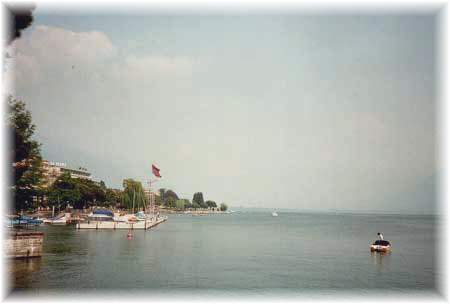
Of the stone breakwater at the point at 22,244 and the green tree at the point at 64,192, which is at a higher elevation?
the green tree at the point at 64,192

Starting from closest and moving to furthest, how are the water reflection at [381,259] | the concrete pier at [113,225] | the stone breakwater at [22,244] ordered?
the stone breakwater at [22,244]
the water reflection at [381,259]
the concrete pier at [113,225]

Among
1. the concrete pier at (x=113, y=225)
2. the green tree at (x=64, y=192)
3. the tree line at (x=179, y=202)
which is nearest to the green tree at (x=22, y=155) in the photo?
the concrete pier at (x=113, y=225)

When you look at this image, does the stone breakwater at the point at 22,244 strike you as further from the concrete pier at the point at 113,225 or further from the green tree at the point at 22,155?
the concrete pier at the point at 113,225

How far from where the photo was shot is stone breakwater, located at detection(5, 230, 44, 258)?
67.1 feet

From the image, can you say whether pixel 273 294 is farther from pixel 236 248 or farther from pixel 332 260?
pixel 236 248

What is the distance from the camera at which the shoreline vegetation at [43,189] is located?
21.4 m

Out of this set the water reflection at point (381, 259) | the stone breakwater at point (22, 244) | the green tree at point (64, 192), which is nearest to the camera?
the stone breakwater at point (22, 244)

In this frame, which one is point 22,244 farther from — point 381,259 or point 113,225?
point 113,225

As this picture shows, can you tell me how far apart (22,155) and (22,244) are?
438cm

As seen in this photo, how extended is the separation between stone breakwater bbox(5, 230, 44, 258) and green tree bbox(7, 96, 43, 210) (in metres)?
2.37

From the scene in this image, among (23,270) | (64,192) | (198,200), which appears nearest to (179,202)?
(198,200)

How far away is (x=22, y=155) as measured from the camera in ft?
67.5

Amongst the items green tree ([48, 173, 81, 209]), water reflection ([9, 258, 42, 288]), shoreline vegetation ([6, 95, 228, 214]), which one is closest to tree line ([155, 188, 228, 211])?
shoreline vegetation ([6, 95, 228, 214])

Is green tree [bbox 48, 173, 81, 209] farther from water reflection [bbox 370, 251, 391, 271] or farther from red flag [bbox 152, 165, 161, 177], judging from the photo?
water reflection [bbox 370, 251, 391, 271]
